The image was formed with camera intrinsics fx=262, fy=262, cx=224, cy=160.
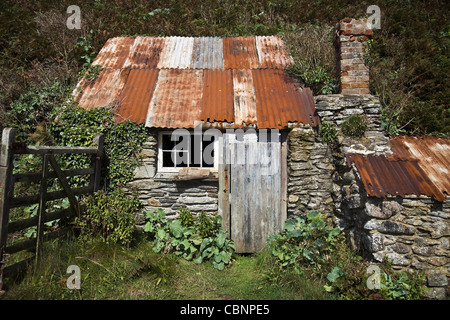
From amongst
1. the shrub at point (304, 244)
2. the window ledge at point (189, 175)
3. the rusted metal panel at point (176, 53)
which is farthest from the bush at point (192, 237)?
the rusted metal panel at point (176, 53)

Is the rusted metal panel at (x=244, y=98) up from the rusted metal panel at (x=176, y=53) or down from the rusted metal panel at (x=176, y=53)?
down

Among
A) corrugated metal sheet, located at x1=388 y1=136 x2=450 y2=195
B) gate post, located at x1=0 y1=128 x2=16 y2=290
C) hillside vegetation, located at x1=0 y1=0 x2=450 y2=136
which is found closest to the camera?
gate post, located at x1=0 y1=128 x2=16 y2=290

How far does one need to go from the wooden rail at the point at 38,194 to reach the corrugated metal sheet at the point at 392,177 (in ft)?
16.1

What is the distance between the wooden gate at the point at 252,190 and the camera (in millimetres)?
5496

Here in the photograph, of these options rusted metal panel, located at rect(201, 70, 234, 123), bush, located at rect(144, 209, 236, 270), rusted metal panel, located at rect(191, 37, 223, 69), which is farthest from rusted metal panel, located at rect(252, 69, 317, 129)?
bush, located at rect(144, 209, 236, 270)

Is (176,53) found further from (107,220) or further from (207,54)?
(107,220)

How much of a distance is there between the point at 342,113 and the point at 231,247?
3461 mm

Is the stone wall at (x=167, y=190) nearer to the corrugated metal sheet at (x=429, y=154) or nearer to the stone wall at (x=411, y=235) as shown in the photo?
the stone wall at (x=411, y=235)

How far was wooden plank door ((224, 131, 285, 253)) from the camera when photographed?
5.50 metres

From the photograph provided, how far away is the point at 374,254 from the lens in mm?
4117

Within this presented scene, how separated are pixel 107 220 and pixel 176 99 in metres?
2.90

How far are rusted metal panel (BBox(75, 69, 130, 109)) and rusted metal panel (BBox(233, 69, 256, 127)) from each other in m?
2.65

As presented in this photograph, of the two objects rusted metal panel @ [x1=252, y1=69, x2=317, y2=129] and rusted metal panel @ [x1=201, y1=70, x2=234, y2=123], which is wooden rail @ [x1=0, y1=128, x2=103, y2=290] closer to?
rusted metal panel @ [x1=201, y1=70, x2=234, y2=123]
